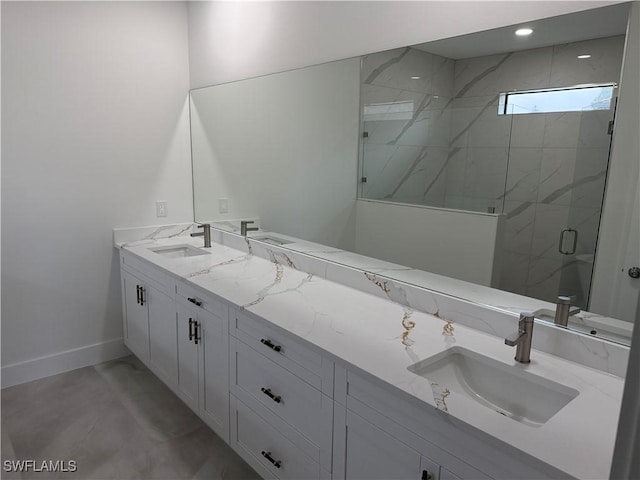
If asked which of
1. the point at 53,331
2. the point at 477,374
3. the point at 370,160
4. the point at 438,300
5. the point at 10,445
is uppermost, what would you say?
the point at 370,160

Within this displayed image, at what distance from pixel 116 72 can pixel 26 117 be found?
2.03 feet

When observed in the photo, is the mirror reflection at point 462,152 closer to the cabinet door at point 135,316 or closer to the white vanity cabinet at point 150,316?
the white vanity cabinet at point 150,316

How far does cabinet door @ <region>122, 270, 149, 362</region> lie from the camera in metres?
2.85

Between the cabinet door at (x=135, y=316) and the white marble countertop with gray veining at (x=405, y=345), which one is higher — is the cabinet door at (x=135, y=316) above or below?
below

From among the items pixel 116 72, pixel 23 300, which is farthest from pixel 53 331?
pixel 116 72

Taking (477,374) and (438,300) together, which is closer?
(477,374)

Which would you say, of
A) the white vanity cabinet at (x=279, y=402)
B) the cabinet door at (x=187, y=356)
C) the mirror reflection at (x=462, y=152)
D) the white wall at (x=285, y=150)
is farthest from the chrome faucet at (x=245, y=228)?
the white vanity cabinet at (x=279, y=402)

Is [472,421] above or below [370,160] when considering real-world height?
below

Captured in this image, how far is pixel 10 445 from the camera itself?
229 cm

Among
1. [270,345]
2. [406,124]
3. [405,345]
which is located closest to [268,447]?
[270,345]

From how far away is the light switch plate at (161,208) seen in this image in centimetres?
328

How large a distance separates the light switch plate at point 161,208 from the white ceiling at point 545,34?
2258 mm

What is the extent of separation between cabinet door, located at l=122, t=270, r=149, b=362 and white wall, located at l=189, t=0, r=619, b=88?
4.79 feet

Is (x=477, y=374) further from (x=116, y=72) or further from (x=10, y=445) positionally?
A: (x=116, y=72)
